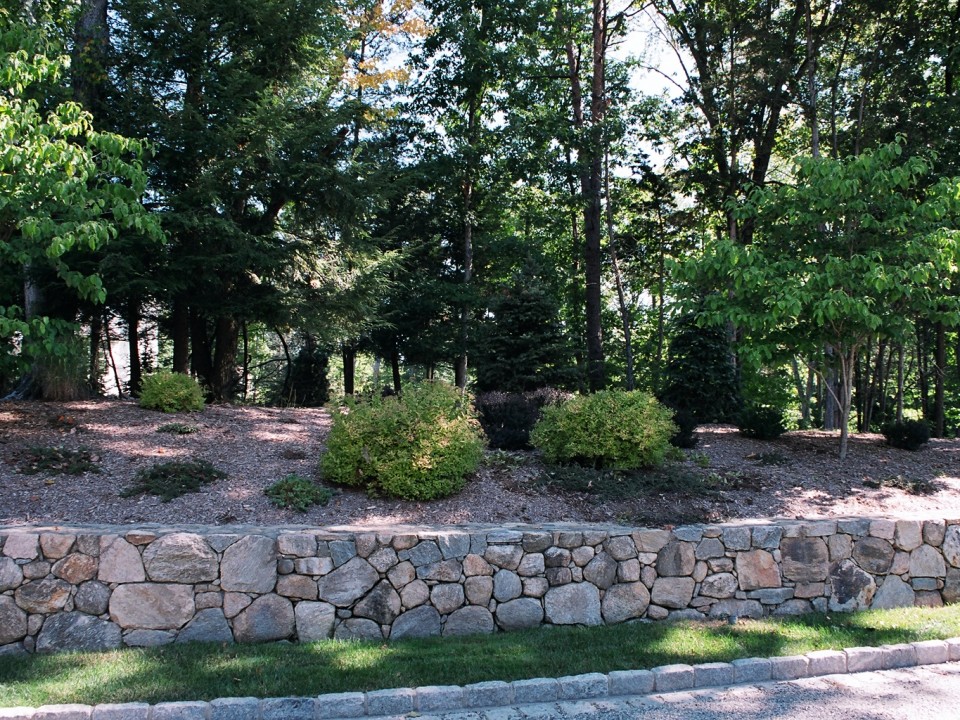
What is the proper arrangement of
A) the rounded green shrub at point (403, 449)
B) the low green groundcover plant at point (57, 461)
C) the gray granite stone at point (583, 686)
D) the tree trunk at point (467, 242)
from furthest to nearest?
the tree trunk at point (467, 242), the low green groundcover plant at point (57, 461), the rounded green shrub at point (403, 449), the gray granite stone at point (583, 686)

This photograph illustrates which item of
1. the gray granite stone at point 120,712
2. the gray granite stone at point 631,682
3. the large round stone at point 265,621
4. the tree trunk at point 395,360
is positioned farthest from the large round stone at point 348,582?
the tree trunk at point 395,360

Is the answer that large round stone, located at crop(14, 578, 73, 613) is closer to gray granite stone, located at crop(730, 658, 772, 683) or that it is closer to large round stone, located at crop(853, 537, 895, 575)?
gray granite stone, located at crop(730, 658, 772, 683)

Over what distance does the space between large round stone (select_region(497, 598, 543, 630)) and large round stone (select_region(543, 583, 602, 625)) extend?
78mm

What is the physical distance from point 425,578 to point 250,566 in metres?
1.28

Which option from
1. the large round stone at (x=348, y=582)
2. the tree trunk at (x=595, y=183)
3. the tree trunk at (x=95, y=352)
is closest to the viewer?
the large round stone at (x=348, y=582)

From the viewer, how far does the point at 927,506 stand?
7.92 m

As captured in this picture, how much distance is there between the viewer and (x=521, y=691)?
444cm

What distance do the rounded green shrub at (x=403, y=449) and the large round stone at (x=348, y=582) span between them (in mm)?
1371

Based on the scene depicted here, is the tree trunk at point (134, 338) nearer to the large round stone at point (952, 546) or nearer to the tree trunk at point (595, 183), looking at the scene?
the tree trunk at point (595, 183)

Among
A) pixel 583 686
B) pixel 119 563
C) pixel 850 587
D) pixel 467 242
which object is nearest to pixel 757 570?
pixel 850 587

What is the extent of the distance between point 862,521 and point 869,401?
13.3 metres

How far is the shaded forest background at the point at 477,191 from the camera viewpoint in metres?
8.23

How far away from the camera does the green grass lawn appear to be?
426 cm

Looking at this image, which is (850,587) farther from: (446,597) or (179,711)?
(179,711)
